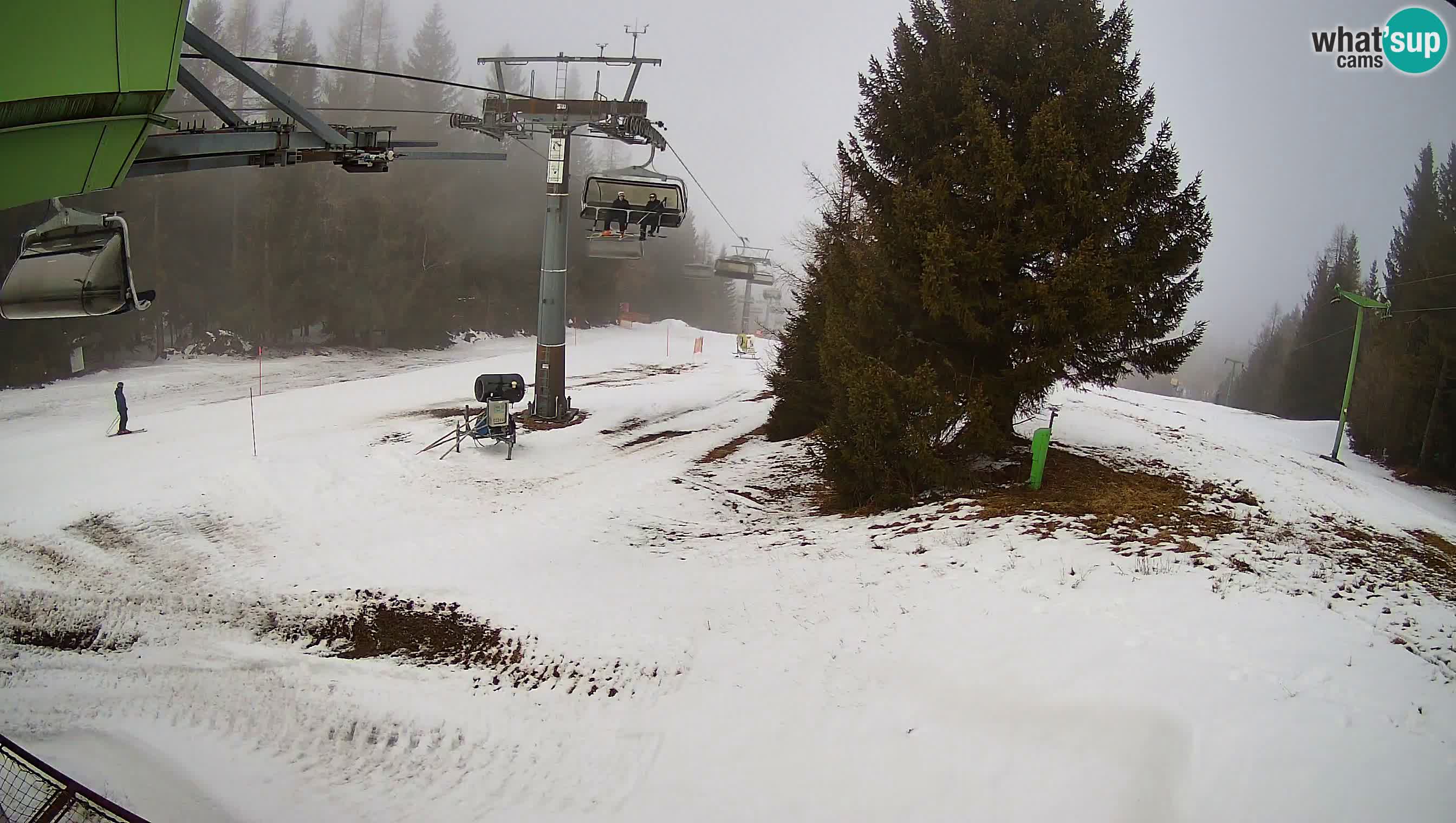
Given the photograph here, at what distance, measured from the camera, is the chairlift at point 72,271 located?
16.0 ft

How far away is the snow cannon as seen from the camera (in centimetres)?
1528

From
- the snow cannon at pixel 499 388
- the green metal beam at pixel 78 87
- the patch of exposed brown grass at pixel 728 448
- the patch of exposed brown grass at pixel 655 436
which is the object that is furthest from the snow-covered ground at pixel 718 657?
the green metal beam at pixel 78 87

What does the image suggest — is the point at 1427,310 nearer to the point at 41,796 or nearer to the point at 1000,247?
the point at 1000,247

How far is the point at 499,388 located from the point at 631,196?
16.3 ft

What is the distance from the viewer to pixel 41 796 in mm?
5129

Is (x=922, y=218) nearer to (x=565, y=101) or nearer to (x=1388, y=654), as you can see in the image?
(x=1388, y=654)

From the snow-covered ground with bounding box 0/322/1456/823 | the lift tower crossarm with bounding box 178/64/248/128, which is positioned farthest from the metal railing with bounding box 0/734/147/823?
the lift tower crossarm with bounding box 178/64/248/128

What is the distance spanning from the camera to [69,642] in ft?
25.3

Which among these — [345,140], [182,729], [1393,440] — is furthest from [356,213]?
[1393,440]

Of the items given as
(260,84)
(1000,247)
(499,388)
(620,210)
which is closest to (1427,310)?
(1000,247)

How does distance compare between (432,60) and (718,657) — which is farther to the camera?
(432,60)

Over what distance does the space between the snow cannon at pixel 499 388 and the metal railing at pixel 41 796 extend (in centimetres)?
1022

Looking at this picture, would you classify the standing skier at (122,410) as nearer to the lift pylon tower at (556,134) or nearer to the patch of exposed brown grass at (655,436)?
the lift pylon tower at (556,134)

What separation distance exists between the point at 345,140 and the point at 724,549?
6558 mm
